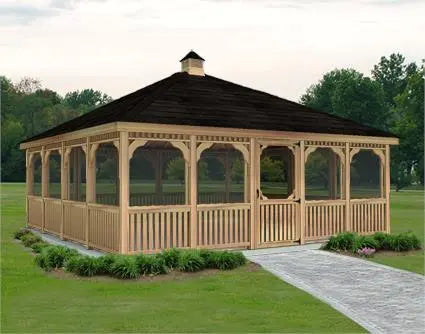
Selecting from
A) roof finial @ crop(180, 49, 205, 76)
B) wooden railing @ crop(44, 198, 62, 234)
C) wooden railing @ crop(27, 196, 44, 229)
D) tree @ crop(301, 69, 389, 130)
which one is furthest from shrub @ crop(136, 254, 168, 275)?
tree @ crop(301, 69, 389, 130)

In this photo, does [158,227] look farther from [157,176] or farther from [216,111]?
[157,176]

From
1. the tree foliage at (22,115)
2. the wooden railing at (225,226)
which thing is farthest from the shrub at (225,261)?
the tree foliage at (22,115)

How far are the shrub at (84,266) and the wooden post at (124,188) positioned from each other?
1375mm

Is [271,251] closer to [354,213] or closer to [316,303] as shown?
[354,213]

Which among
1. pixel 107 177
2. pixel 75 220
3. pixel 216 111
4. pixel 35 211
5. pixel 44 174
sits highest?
pixel 216 111

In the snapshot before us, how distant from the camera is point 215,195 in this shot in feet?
76.2

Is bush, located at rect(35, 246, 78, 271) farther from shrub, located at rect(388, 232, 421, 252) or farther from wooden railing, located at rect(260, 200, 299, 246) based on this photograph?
shrub, located at rect(388, 232, 421, 252)

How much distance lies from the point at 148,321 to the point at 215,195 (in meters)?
15.8

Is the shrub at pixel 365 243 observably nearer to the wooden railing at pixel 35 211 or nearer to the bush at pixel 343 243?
the bush at pixel 343 243

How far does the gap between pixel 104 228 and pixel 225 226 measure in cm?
300

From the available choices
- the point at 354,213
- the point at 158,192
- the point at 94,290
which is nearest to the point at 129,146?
the point at 94,290

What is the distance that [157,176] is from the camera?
21.8m

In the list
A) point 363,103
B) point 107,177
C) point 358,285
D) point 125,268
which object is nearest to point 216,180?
point 107,177

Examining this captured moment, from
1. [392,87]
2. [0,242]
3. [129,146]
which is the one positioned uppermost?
[392,87]
